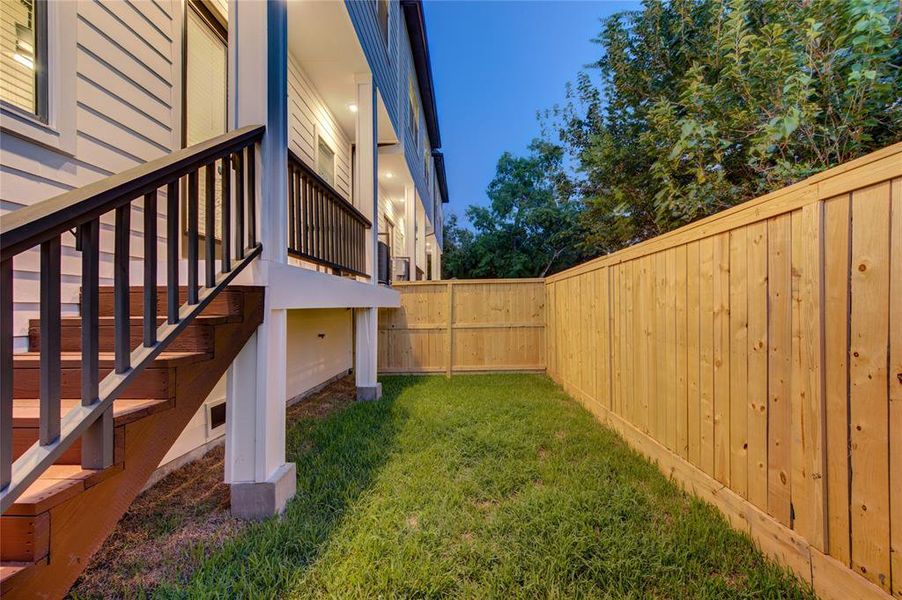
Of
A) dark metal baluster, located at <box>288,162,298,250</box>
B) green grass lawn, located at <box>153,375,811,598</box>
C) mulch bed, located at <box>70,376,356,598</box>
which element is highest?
dark metal baluster, located at <box>288,162,298,250</box>

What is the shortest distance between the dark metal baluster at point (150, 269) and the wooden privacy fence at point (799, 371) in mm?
2661

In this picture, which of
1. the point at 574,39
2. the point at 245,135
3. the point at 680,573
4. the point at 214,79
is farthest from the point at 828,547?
the point at 574,39

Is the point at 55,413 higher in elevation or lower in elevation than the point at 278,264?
lower

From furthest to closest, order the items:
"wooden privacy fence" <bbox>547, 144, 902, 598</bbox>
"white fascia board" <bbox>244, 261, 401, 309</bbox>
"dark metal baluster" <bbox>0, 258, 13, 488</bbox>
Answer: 1. "white fascia board" <bbox>244, 261, 401, 309</bbox>
2. "wooden privacy fence" <bbox>547, 144, 902, 598</bbox>
3. "dark metal baluster" <bbox>0, 258, 13, 488</bbox>

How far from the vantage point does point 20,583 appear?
110cm

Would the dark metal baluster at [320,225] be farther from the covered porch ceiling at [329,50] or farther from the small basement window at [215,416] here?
the covered porch ceiling at [329,50]

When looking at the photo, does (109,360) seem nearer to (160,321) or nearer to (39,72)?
(160,321)

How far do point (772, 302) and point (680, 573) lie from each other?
1.32 meters

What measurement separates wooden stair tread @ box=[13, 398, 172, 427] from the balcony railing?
1.50 m

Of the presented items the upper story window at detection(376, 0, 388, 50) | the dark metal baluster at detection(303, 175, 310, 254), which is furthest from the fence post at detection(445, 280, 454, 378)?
the upper story window at detection(376, 0, 388, 50)

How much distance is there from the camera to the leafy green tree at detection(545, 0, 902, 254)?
113 inches

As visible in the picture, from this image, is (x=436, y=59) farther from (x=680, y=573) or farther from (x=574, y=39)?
(x=680, y=573)

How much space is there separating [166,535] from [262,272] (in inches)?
59.2

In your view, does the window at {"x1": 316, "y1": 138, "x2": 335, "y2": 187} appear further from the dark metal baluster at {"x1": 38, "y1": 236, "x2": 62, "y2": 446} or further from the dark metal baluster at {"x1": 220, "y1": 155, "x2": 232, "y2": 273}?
the dark metal baluster at {"x1": 38, "y1": 236, "x2": 62, "y2": 446}
